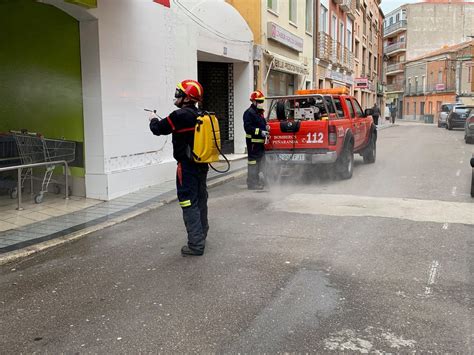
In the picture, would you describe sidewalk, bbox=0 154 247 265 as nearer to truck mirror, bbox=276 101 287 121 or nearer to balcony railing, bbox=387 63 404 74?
truck mirror, bbox=276 101 287 121

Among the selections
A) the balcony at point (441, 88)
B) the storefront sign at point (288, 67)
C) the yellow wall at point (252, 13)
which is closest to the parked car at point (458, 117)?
the storefront sign at point (288, 67)

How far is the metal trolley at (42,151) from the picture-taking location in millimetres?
8117

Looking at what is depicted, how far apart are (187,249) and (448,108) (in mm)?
35669

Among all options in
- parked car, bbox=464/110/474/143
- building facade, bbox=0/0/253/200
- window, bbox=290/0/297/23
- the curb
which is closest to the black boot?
the curb

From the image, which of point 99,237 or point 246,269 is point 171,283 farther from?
point 99,237

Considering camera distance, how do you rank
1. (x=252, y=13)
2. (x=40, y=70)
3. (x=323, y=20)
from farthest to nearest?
(x=323, y=20) < (x=252, y=13) < (x=40, y=70)

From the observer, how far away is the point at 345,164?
10.4 m

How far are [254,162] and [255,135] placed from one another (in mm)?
531

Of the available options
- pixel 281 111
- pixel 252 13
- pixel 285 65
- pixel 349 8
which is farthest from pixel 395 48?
pixel 281 111

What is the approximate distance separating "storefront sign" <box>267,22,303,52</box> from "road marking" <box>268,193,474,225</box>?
28.5ft

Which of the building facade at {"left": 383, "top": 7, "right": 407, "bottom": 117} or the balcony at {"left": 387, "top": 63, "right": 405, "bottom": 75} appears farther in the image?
the balcony at {"left": 387, "top": 63, "right": 405, "bottom": 75}

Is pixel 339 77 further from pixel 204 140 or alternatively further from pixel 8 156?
pixel 204 140

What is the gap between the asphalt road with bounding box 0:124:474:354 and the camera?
341 centimetres

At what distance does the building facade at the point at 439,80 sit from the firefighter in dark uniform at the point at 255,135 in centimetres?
4090
